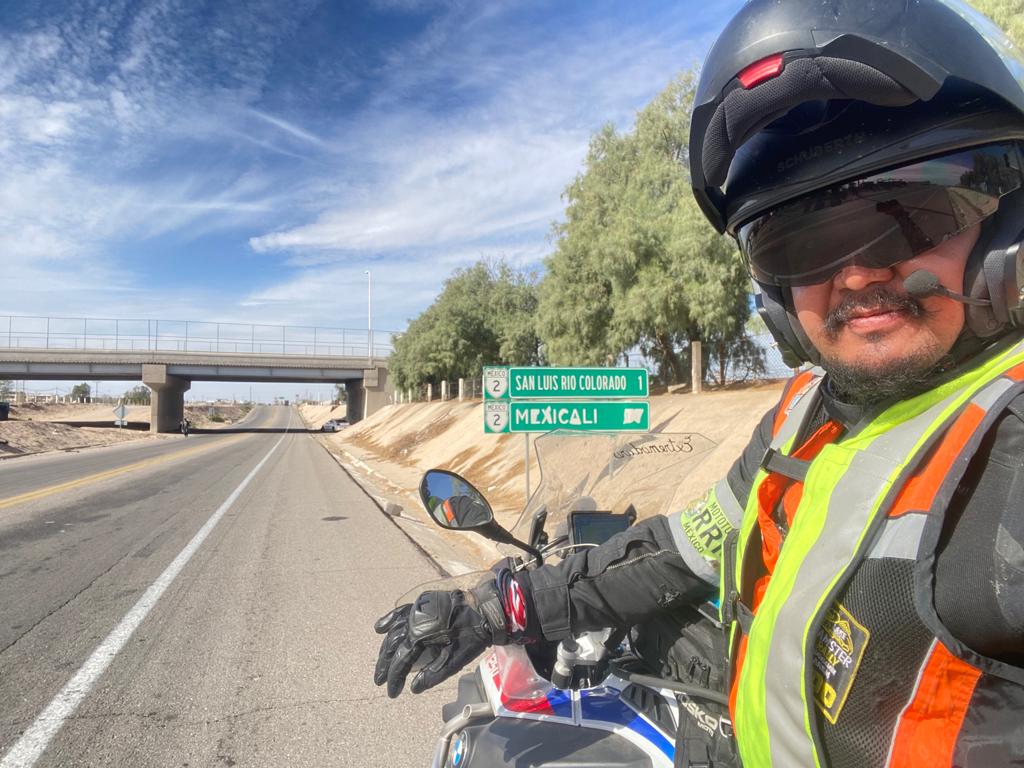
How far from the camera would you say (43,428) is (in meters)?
37.4

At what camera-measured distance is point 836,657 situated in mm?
890

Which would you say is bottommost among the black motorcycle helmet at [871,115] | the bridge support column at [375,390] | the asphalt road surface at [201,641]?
the asphalt road surface at [201,641]

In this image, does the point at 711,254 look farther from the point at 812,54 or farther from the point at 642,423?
the point at 812,54

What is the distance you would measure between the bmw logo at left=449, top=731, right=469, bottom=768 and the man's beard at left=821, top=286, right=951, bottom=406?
3.82 feet

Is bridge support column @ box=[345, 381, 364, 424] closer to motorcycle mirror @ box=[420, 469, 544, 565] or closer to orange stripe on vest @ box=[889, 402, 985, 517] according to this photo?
motorcycle mirror @ box=[420, 469, 544, 565]

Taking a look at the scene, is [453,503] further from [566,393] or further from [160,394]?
[160,394]

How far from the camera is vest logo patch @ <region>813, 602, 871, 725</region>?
870 mm

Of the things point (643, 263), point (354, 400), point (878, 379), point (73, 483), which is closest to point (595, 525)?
point (878, 379)

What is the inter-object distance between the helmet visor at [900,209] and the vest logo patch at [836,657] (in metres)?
0.57

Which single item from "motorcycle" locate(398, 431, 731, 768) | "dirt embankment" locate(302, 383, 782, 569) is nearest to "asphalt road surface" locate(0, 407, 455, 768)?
"dirt embankment" locate(302, 383, 782, 569)

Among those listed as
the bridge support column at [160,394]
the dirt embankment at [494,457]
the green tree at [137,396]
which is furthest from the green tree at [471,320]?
the green tree at [137,396]

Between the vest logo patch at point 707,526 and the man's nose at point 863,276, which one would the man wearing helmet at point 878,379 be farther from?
the vest logo patch at point 707,526

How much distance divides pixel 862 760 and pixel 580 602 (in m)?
0.85

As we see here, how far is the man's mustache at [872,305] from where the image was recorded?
1033 millimetres
